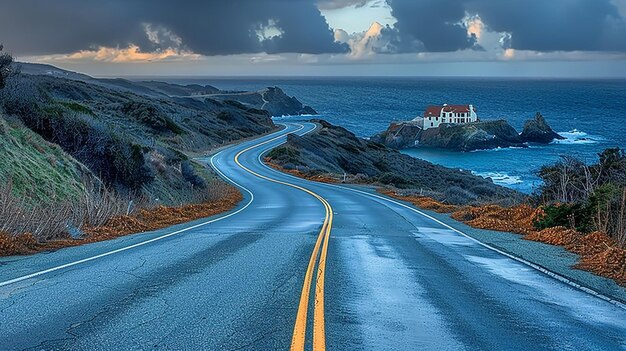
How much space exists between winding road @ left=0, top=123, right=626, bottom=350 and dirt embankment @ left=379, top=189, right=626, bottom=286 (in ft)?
3.73

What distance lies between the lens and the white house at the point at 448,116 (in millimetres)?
117875

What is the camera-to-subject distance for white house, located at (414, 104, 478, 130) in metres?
118

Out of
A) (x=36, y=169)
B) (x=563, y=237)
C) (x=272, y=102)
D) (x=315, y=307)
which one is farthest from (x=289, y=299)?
(x=272, y=102)

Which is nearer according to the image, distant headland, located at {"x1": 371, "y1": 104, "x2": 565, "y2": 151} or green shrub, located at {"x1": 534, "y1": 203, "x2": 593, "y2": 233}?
green shrub, located at {"x1": 534, "y1": 203, "x2": 593, "y2": 233}

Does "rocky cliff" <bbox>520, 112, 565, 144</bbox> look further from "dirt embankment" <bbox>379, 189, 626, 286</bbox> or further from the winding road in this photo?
the winding road

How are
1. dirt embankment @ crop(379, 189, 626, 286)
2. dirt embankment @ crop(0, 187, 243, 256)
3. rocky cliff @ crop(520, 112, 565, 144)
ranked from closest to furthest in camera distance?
dirt embankment @ crop(379, 189, 626, 286) < dirt embankment @ crop(0, 187, 243, 256) < rocky cliff @ crop(520, 112, 565, 144)

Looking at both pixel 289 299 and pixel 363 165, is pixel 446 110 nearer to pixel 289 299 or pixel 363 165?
pixel 363 165

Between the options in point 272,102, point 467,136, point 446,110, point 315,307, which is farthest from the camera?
point 272,102

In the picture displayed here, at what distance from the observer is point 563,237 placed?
13898 millimetres

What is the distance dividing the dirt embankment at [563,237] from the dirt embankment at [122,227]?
30.4 feet

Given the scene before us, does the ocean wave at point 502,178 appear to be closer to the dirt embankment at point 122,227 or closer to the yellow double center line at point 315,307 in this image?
the dirt embankment at point 122,227

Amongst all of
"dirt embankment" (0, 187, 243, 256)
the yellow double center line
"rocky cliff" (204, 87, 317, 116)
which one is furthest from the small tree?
"rocky cliff" (204, 87, 317, 116)

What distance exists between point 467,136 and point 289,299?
104719 millimetres

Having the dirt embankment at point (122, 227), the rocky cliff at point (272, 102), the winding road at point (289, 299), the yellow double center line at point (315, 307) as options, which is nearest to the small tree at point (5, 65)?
the dirt embankment at point (122, 227)
